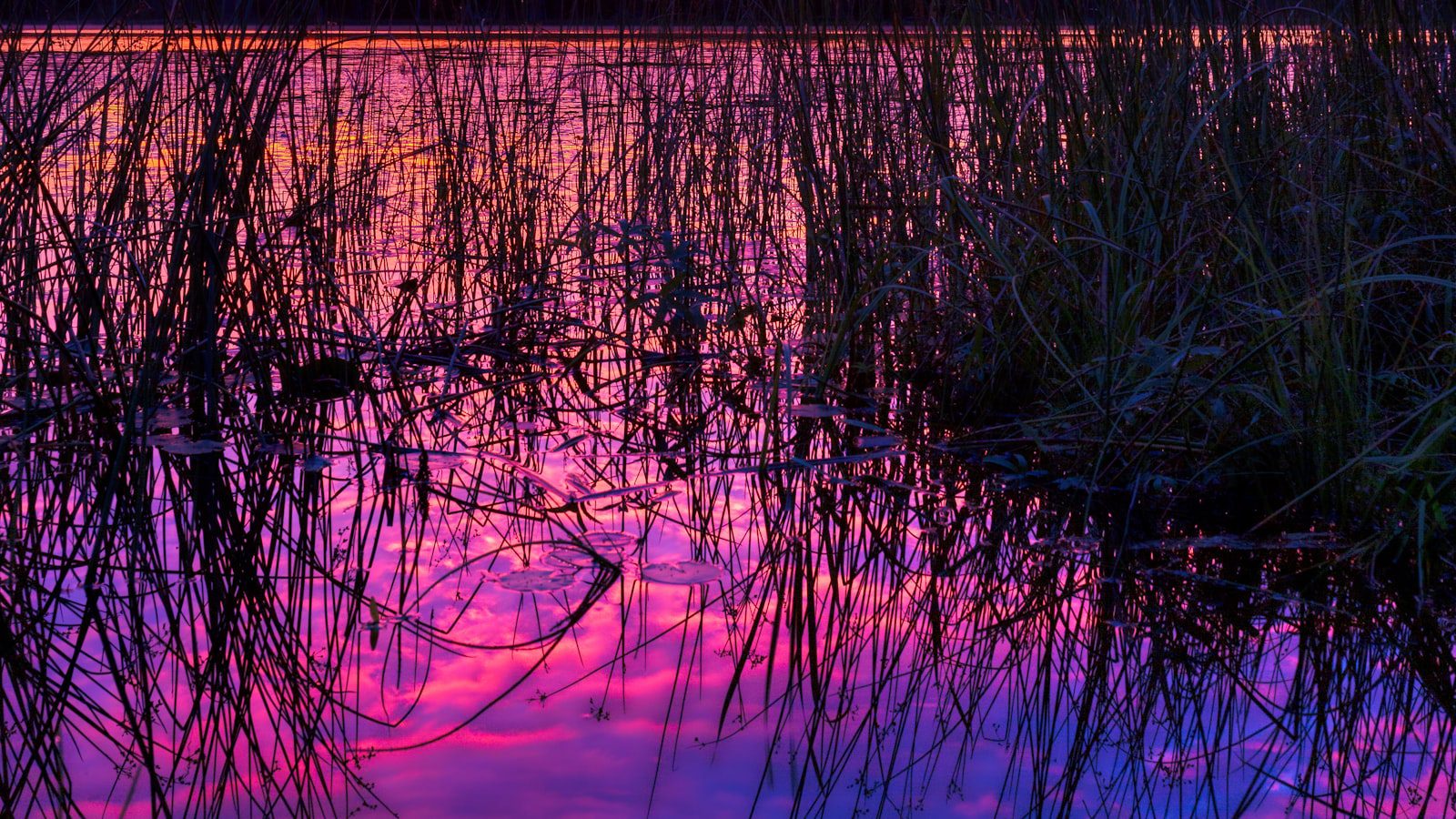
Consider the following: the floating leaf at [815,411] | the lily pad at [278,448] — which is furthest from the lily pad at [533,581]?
the floating leaf at [815,411]

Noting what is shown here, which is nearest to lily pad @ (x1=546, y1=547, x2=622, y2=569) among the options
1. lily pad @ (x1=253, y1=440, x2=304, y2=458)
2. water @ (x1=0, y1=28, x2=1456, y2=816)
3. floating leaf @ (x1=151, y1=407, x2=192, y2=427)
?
water @ (x1=0, y1=28, x2=1456, y2=816)

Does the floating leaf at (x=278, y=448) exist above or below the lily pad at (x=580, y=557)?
above

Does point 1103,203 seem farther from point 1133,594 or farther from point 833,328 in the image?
point 1133,594

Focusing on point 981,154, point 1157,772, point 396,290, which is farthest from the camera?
point 396,290

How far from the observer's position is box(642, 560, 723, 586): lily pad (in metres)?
1.64

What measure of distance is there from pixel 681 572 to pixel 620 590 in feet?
0.26

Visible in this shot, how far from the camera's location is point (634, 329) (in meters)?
3.13

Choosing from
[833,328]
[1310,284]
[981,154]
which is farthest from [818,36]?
[1310,284]

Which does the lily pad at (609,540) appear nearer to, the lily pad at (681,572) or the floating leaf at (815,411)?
the lily pad at (681,572)

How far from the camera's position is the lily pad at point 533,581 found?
1608mm

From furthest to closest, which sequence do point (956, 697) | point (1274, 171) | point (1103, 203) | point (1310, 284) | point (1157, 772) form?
point (1103, 203) → point (1274, 171) → point (1310, 284) → point (956, 697) → point (1157, 772)

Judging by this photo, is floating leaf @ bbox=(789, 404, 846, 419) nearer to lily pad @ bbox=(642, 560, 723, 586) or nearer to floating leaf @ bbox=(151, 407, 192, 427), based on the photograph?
lily pad @ bbox=(642, 560, 723, 586)

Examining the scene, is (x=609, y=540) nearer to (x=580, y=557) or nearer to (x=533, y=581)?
(x=580, y=557)

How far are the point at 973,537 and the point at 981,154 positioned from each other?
1006mm
